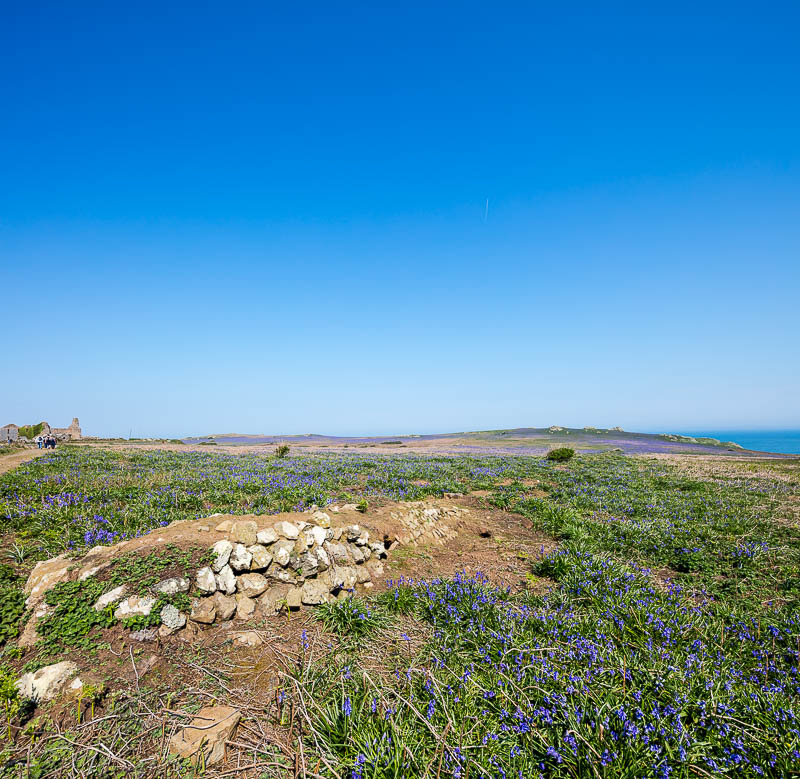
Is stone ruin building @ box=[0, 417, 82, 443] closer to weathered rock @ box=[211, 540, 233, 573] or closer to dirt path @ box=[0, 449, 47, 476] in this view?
dirt path @ box=[0, 449, 47, 476]

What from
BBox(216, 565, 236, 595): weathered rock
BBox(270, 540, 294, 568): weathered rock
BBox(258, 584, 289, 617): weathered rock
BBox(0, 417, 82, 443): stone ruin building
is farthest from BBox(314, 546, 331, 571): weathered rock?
BBox(0, 417, 82, 443): stone ruin building

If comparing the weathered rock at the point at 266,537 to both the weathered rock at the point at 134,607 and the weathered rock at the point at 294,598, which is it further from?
the weathered rock at the point at 134,607

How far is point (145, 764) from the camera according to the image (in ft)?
10.2

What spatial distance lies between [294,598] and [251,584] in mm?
684

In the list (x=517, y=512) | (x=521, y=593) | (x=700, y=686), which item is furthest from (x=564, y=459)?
(x=700, y=686)

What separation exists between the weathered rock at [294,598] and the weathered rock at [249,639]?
72 centimetres

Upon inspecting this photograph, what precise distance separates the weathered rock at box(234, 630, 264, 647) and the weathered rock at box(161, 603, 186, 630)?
74 centimetres

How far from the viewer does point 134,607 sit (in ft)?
15.3

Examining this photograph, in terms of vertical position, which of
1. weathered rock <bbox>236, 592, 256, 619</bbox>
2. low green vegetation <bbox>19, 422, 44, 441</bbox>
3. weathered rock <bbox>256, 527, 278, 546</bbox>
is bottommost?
weathered rock <bbox>236, 592, 256, 619</bbox>

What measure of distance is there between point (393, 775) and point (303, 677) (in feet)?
4.63

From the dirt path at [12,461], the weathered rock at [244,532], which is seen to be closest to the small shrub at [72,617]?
the weathered rock at [244,532]

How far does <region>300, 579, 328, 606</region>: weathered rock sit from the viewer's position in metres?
5.78

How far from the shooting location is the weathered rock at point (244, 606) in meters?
5.28

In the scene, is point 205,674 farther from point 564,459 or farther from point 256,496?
point 564,459
